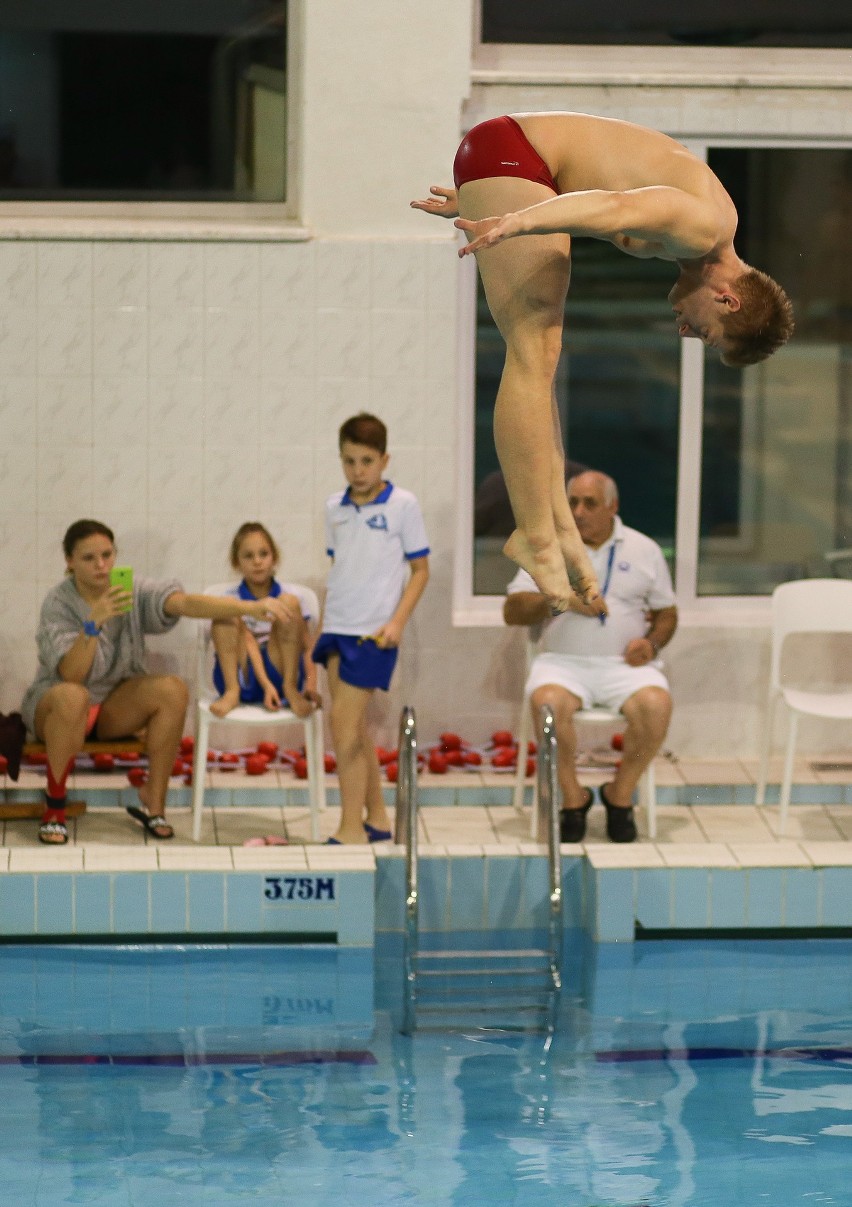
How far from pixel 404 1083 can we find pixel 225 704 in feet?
6.99

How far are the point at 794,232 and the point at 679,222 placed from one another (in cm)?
500

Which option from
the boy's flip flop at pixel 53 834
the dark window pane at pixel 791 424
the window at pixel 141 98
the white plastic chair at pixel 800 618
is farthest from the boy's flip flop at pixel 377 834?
the window at pixel 141 98

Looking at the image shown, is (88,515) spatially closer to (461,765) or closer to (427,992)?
(461,765)

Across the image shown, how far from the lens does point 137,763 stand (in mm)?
8133

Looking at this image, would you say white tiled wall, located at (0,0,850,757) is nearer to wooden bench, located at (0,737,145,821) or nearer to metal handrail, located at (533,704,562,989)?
wooden bench, located at (0,737,145,821)

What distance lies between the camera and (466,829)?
7.57 meters

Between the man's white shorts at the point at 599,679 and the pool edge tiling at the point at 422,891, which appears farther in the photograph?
the man's white shorts at the point at 599,679

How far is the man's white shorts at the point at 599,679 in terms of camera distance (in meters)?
7.43

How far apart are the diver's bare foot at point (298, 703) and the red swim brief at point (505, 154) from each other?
12.2 feet

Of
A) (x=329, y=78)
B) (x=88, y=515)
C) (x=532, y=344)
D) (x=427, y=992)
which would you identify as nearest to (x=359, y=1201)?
(x=427, y=992)

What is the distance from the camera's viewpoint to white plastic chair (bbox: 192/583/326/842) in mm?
7348

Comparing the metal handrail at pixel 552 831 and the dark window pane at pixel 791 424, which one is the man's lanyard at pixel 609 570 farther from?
the dark window pane at pixel 791 424

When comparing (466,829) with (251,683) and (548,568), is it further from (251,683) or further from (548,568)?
(548,568)

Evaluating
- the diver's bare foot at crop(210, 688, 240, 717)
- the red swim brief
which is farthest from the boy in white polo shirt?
the red swim brief
